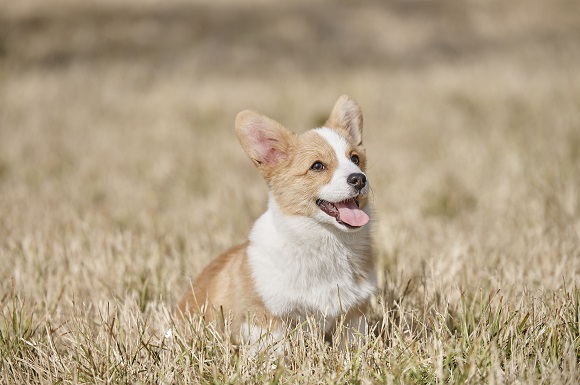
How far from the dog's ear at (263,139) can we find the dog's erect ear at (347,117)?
32 centimetres

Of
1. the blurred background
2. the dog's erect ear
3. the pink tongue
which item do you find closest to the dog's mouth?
the pink tongue

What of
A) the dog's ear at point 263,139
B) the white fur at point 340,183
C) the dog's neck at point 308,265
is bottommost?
the dog's neck at point 308,265

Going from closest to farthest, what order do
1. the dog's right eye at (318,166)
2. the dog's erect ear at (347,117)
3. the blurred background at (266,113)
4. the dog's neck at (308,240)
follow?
the dog's neck at (308,240), the dog's right eye at (318,166), the dog's erect ear at (347,117), the blurred background at (266,113)

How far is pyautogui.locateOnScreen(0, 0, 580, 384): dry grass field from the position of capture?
266cm

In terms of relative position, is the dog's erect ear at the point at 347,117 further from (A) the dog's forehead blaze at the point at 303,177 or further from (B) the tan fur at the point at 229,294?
(B) the tan fur at the point at 229,294

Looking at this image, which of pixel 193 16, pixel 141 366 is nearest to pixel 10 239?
pixel 141 366

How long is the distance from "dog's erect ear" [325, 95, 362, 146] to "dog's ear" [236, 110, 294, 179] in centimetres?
32

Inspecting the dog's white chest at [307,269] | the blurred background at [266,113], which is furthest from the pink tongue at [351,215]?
the blurred background at [266,113]

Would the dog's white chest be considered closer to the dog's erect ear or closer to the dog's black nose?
the dog's black nose

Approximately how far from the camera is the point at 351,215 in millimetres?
2869

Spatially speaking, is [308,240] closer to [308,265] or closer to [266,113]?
[308,265]

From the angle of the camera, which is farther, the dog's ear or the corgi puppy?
the dog's ear

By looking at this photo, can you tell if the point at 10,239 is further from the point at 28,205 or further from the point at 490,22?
the point at 490,22

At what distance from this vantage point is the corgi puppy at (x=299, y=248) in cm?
278
